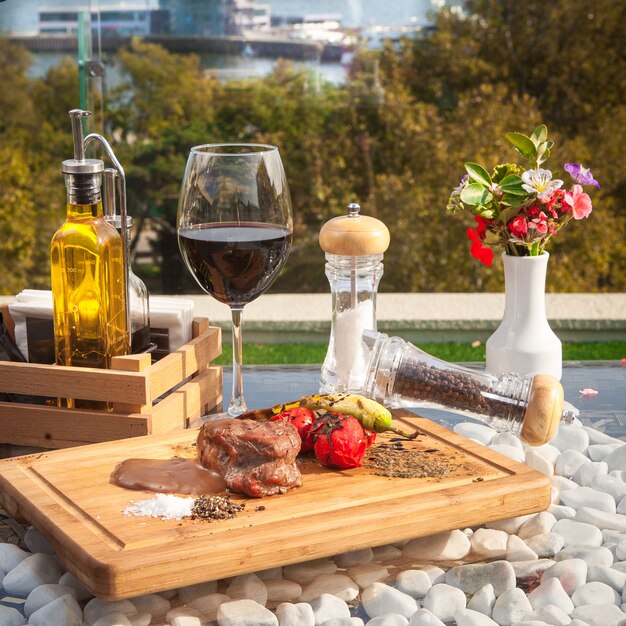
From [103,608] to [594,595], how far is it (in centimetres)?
60

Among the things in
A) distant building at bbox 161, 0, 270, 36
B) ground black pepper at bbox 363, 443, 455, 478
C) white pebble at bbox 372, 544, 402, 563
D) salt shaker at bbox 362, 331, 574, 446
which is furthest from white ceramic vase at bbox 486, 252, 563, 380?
distant building at bbox 161, 0, 270, 36

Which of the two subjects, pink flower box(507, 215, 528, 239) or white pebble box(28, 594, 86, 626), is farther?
pink flower box(507, 215, 528, 239)

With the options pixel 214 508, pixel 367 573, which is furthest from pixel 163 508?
pixel 367 573

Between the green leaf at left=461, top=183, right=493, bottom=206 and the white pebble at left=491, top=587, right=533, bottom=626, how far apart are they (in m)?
0.76

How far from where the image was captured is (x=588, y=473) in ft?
5.45

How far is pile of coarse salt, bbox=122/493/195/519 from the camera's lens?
1.30m

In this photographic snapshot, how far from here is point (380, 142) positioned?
18.3 ft

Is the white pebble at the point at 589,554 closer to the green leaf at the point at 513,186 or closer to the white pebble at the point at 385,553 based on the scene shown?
the white pebble at the point at 385,553

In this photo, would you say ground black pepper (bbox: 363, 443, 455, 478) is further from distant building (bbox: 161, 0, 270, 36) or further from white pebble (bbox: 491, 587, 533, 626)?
distant building (bbox: 161, 0, 270, 36)

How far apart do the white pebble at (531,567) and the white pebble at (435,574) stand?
95 millimetres

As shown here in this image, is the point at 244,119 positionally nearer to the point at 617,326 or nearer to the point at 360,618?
the point at 617,326

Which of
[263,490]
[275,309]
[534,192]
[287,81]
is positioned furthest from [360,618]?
[287,81]

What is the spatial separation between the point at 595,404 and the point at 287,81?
12.2ft

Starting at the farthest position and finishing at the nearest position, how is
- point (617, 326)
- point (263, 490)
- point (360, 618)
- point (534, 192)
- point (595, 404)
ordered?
point (617, 326) < point (595, 404) < point (534, 192) < point (263, 490) < point (360, 618)
